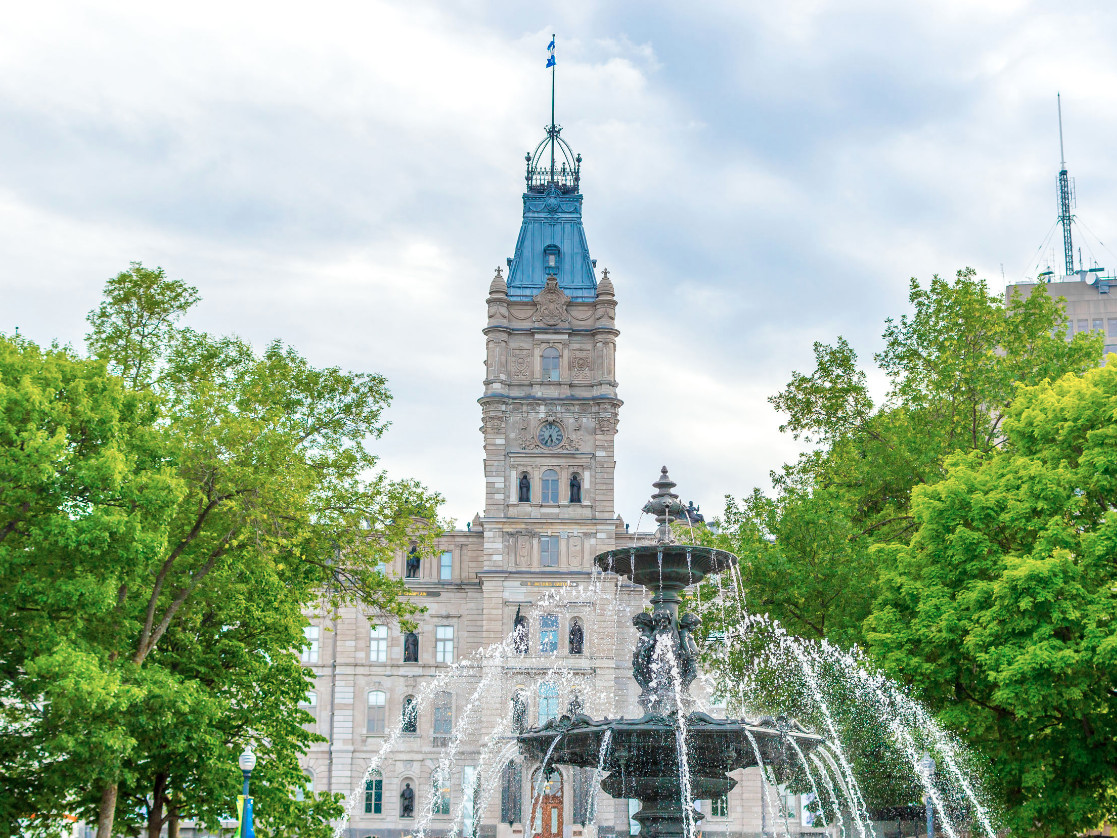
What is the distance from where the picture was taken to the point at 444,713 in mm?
62406

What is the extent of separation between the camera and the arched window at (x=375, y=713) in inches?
2438

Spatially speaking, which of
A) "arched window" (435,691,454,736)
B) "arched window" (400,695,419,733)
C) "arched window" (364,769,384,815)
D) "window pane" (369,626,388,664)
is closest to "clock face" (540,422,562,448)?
"window pane" (369,626,388,664)

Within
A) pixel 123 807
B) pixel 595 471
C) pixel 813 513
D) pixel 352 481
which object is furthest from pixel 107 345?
pixel 595 471

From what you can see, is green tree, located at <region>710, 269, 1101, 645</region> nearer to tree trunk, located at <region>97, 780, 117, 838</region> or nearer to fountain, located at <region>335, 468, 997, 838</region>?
fountain, located at <region>335, 468, 997, 838</region>

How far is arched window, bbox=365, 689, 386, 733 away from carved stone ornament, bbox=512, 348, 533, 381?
55.1ft

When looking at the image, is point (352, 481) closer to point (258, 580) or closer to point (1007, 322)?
point (258, 580)

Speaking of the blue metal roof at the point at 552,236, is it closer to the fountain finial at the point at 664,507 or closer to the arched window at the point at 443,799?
the arched window at the point at 443,799

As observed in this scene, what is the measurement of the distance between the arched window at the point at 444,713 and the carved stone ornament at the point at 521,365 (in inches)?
624

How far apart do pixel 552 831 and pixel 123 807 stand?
36349 mm

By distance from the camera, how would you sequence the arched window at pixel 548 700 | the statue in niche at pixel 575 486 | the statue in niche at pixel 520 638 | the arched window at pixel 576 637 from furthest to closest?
the statue in niche at pixel 575 486 → the arched window at pixel 576 637 → the statue in niche at pixel 520 638 → the arched window at pixel 548 700

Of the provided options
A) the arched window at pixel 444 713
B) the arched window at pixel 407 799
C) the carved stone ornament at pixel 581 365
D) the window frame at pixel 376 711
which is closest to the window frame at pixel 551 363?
the carved stone ornament at pixel 581 365

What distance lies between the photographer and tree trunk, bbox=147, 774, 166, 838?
25781 millimetres

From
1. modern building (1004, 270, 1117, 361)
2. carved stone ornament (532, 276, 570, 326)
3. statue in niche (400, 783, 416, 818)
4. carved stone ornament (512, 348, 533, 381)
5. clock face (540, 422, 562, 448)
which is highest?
modern building (1004, 270, 1117, 361)

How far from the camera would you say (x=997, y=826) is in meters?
27.0
